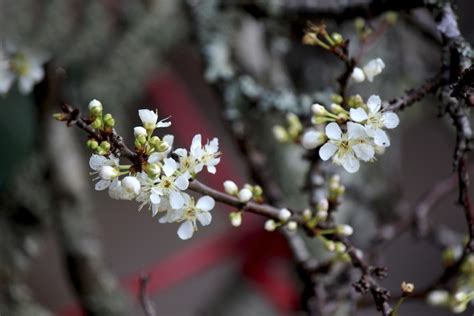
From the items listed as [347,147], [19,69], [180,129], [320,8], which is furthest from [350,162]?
[180,129]

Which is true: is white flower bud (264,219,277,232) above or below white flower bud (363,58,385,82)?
below

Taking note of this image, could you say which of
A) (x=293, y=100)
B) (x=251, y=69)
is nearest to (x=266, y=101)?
(x=293, y=100)

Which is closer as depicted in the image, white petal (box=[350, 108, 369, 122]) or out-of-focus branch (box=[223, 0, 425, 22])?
white petal (box=[350, 108, 369, 122])

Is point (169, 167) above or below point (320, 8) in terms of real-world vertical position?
below

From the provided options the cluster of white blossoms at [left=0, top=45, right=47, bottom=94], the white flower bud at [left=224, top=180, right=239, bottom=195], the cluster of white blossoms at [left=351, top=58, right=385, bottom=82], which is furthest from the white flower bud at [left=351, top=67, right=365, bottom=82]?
the cluster of white blossoms at [left=0, top=45, right=47, bottom=94]

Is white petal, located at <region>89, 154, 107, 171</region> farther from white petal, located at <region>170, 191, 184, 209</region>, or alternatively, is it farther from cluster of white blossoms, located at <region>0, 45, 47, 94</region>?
cluster of white blossoms, located at <region>0, 45, 47, 94</region>

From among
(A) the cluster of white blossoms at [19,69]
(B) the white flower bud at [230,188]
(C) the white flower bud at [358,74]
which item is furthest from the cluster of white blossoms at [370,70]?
(A) the cluster of white blossoms at [19,69]

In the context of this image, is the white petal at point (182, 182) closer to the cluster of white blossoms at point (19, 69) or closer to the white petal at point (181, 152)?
the white petal at point (181, 152)

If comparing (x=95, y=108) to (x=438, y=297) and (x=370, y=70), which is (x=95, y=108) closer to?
(x=370, y=70)
